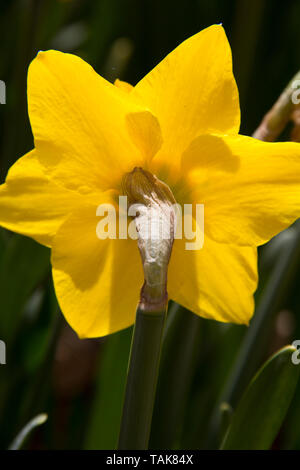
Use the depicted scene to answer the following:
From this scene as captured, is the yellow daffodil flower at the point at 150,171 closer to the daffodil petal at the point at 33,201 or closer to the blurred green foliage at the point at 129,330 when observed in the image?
the daffodil petal at the point at 33,201

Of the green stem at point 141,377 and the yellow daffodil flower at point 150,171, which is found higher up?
the yellow daffodil flower at point 150,171

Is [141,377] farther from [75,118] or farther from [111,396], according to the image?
[111,396]

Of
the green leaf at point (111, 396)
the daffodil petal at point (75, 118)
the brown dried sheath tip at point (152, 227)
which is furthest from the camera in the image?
the green leaf at point (111, 396)

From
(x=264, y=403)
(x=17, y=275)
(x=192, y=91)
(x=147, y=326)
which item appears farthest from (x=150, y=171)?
(x=17, y=275)

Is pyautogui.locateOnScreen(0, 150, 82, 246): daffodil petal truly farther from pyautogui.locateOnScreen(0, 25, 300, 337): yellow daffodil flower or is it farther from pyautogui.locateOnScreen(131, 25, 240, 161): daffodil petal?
pyautogui.locateOnScreen(131, 25, 240, 161): daffodil petal

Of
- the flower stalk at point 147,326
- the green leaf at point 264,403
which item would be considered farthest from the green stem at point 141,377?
the green leaf at point 264,403

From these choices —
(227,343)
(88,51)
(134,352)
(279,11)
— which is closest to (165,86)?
(134,352)
